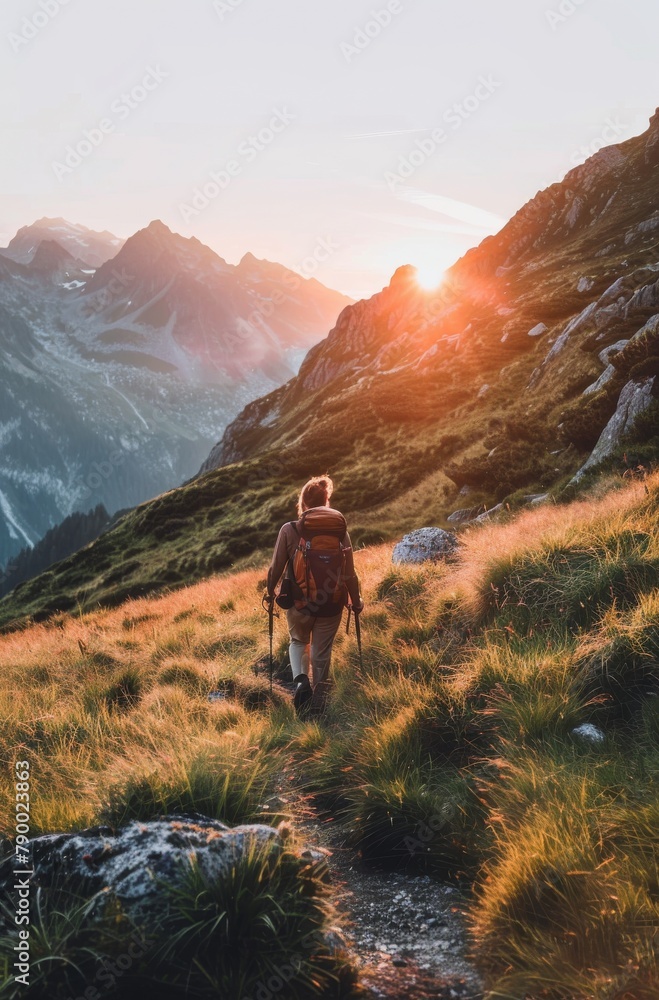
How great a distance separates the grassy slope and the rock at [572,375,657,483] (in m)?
10.6

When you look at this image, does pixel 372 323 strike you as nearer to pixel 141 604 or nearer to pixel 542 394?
pixel 542 394

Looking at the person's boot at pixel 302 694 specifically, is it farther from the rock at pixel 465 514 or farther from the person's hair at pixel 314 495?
the rock at pixel 465 514

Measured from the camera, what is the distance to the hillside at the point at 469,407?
86.6 ft

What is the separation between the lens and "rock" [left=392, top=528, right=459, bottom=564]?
1274 centimetres

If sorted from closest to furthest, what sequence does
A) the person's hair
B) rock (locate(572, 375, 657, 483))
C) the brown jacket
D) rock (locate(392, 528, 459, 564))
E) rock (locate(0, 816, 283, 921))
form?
rock (locate(0, 816, 283, 921)), the brown jacket, the person's hair, rock (locate(392, 528, 459, 564)), rock (locate(572, 375, 657, 483))

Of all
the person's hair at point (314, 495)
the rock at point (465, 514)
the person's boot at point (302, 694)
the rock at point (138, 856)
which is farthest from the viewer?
the rock at point (465, 514)

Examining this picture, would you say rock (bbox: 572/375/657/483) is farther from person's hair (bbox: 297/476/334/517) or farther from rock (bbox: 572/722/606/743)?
rock (bbox: 572/722/606/743)

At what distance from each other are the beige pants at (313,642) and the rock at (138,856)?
4.21 m

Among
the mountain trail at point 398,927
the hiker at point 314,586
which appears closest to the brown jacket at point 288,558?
the hiker at point 314,586

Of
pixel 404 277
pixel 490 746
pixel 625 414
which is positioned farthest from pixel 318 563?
pixel 404 277

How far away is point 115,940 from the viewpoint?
2.63 metres

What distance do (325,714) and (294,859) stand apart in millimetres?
3761
